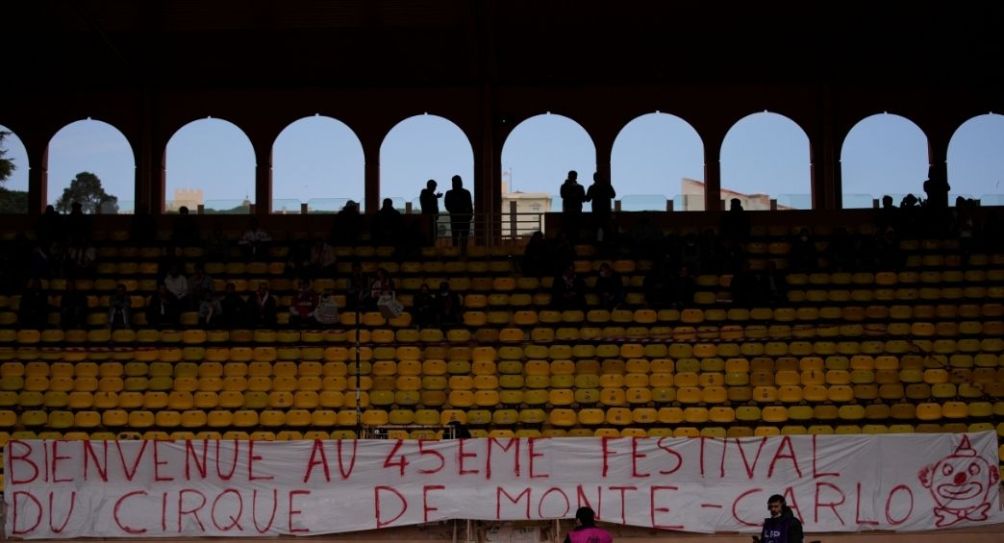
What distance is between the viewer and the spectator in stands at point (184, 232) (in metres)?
26.1

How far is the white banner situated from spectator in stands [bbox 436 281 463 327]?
675 centimetres

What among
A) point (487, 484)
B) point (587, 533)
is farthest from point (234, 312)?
point (587, 533)

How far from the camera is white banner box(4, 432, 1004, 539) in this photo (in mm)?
15289

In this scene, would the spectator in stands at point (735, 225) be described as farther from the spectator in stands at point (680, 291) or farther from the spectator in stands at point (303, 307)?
the spectator in stands at point (303, 307)

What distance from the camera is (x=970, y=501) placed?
607 inches

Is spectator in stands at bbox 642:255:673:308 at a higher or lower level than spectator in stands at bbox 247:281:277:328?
higher

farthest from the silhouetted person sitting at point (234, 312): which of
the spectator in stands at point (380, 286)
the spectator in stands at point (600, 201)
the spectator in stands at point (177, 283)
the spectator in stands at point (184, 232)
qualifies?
the spectator in stands at point (600, 201)

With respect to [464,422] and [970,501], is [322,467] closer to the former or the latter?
[464,422]

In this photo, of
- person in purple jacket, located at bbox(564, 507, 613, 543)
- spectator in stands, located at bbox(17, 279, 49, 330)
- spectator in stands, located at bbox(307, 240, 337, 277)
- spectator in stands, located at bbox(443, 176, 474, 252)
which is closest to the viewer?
person in purple jacket, located at bbox(564, 507, 613, 543)

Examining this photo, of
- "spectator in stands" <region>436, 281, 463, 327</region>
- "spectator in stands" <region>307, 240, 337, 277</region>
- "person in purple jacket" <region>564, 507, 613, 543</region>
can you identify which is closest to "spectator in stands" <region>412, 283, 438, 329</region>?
"spectator in stands" <region>436, 281, 463, 327</region>

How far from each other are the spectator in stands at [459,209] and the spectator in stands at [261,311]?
222 inches

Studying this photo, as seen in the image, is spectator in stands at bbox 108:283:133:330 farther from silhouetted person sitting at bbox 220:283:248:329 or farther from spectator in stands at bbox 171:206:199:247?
spectator in stands at bbox 171:206:199:247

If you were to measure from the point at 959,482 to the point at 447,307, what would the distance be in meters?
9.73

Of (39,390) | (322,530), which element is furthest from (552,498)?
(39,390)
